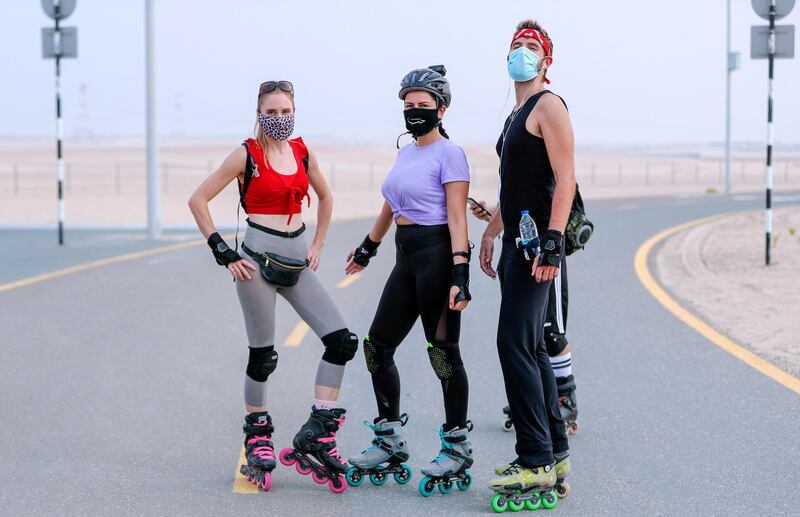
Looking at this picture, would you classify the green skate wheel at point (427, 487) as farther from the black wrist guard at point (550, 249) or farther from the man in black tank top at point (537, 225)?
the black wrist guard at point (550, 249)

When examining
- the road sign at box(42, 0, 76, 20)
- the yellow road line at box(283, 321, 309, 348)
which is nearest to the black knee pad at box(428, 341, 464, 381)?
the yellow road line at box(283, 321, 309, 348)

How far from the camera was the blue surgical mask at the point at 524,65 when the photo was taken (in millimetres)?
5246

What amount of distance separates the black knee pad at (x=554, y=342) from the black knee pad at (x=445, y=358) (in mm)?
1057

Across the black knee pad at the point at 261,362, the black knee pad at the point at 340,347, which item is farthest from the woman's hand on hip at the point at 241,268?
the black knee pad at the point at 340,347

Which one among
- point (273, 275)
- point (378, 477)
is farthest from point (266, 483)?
point (273, 275)

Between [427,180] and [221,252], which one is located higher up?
[427,180]

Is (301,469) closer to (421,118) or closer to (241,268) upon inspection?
(241,268)

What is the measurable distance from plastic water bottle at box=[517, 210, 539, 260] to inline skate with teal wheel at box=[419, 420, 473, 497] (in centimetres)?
98

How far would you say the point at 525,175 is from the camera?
5.20 m

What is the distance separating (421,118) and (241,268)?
3.85 feet

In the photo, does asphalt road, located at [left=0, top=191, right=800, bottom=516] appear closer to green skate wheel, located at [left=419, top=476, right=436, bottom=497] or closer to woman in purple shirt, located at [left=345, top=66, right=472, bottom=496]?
green skate wheel, located at [left=419, top=476, right=436, bottom=497]

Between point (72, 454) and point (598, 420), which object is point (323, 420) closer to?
point (72, 454)

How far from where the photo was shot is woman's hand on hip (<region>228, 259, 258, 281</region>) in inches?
217

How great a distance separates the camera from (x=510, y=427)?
261 inches
